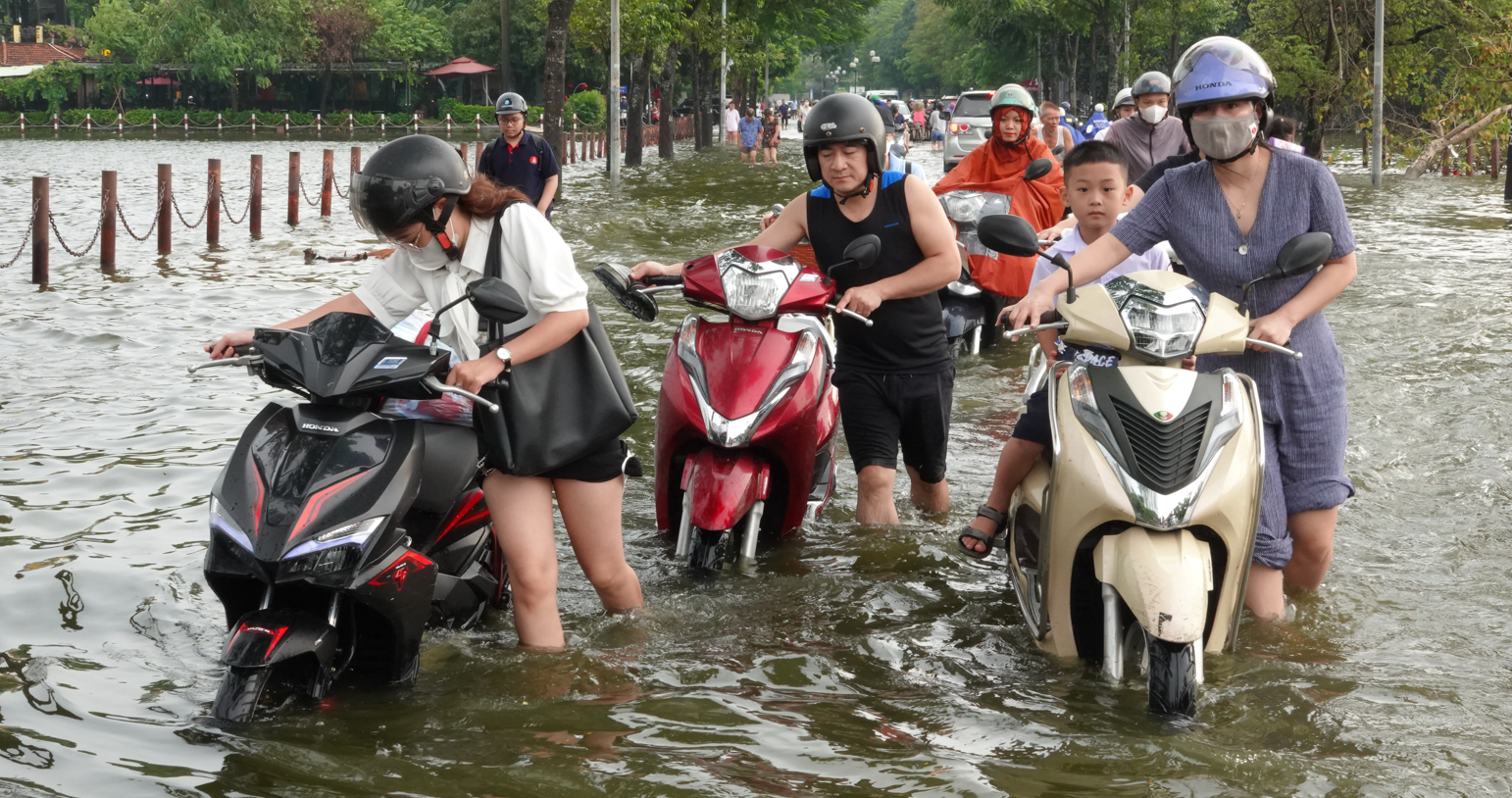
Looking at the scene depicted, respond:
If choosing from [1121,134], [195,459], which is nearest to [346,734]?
[195,459]

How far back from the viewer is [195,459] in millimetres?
7336

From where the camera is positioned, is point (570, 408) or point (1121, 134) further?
point (1121, 134)

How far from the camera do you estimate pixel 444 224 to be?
4.06 metres

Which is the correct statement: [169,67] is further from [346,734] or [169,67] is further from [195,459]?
[346,734]

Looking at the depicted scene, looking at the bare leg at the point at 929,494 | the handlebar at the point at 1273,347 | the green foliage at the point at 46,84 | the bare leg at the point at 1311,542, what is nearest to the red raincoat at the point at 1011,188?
the bare leg at the point at 929,494

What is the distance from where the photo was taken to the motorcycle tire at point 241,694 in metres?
3.66

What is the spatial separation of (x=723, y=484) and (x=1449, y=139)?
2609cm

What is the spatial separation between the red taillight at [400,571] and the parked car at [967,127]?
21.5 meters

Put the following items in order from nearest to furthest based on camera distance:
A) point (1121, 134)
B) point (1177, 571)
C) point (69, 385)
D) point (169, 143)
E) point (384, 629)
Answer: point (1177, 571) → point (384, 629) → point (69, 385) → point (1121, 134) → point (169, 143)

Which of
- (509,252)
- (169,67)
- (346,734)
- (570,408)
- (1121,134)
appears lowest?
(346,734)

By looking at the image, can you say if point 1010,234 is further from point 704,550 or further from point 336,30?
point 336,30

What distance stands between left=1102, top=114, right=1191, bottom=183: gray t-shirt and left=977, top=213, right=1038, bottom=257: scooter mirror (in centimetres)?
587

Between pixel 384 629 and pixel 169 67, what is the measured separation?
65.8 m

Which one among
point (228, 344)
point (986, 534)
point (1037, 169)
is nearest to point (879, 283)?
point (986, 534)
